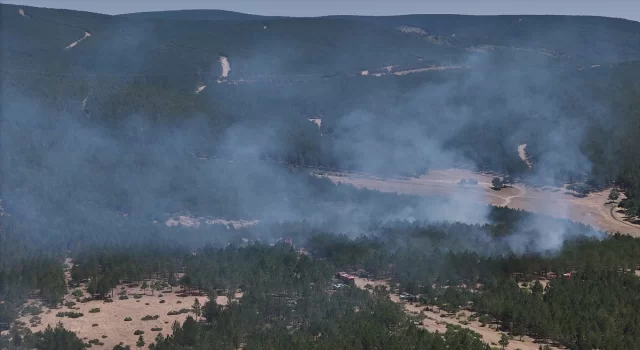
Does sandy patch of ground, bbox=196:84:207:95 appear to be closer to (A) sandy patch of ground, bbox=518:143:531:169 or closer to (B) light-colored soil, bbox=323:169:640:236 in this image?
(B) light-colored soil, bbox=323:169:640:236

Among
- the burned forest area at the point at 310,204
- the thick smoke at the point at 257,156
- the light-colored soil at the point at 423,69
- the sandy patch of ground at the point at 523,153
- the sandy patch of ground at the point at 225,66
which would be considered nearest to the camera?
the burned forest area at the point at 310,204

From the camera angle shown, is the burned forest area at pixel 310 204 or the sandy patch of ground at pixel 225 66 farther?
the sandy patch of ground at pixel 225 66

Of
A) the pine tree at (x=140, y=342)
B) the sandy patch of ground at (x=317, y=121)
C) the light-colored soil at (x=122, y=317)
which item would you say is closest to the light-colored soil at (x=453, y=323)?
the light-colored soil at (x=122, y=317)

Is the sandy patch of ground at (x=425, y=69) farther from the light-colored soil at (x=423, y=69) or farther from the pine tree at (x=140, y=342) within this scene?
the pine tree at (x=140, y=342)

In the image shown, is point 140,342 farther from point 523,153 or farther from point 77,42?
point 77,42

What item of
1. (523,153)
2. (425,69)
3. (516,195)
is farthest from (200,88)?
(516,195)

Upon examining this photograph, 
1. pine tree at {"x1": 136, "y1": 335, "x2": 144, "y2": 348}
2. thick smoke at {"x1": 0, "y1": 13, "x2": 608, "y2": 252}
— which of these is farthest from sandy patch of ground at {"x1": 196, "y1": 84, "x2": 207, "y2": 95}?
pine tree at {"x1": 136, "y1": 335, "x2": 144, "y2": 348}
